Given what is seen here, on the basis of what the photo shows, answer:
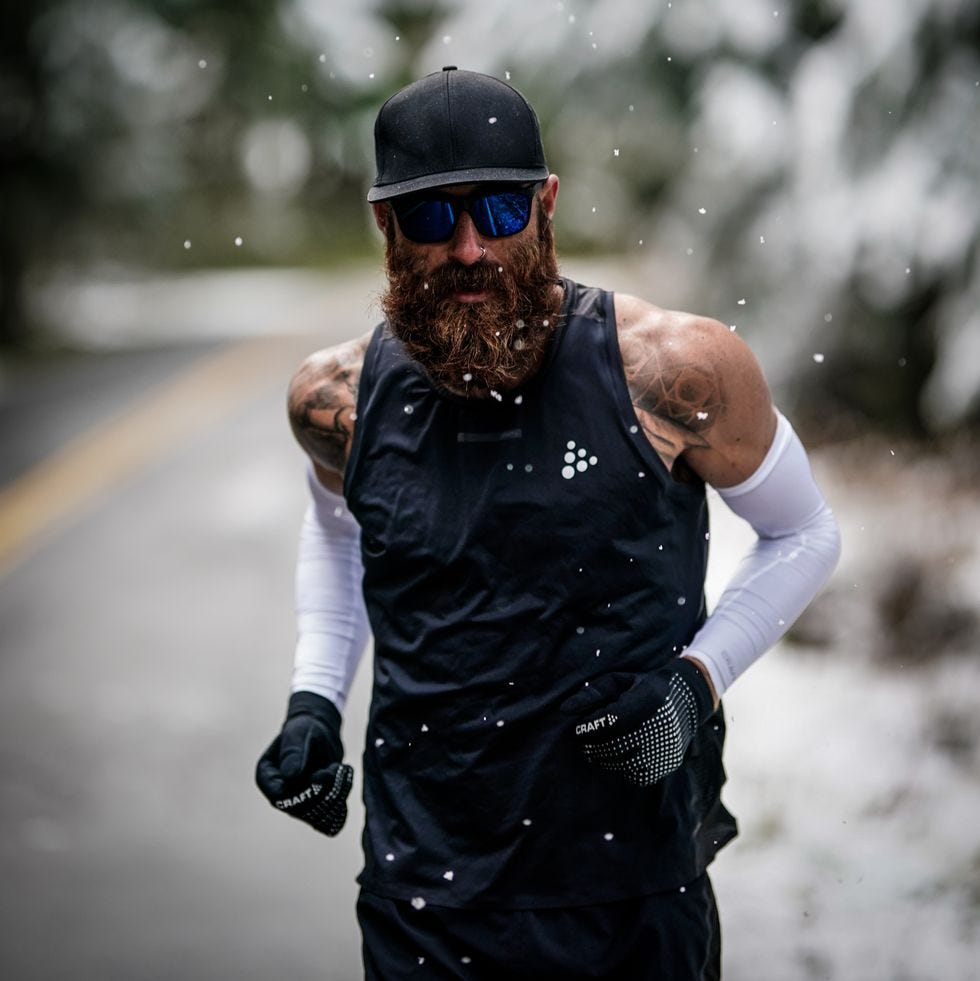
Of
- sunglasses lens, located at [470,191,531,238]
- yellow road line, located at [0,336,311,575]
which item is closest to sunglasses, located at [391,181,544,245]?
sunglasses lens, located at [470,191,531,238]

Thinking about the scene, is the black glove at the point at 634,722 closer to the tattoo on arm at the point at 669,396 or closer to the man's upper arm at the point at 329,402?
the tattoo on arm at the point at 669,396

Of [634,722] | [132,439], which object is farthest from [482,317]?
[132,439]

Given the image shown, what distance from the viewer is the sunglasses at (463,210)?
2318 millimetres

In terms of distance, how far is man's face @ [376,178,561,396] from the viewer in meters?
2.32

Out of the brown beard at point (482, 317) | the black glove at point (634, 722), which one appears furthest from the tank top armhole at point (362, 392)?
the black glove at point (634, 722)

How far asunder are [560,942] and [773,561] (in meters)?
0.68

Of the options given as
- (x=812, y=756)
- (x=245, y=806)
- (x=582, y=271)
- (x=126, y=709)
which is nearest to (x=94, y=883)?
(x=245, y=806)

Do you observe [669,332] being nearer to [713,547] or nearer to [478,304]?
[478,304]

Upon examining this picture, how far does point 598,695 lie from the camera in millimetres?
2311

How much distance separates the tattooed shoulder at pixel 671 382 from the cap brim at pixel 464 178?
10.4 inches

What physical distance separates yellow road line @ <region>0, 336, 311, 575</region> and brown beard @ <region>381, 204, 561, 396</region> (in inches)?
236

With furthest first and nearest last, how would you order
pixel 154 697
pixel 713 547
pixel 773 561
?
pixel 713 547 → pixel 154 697 → pixel 773 561

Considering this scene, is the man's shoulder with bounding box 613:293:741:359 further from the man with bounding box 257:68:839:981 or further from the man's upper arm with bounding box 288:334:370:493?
the man's upper arm with bounding box 288:334:370:493

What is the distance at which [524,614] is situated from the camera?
2.33 meters
